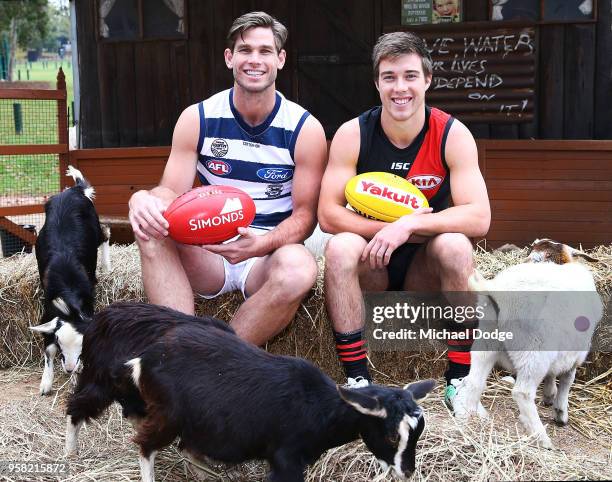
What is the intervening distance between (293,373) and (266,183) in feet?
5.12

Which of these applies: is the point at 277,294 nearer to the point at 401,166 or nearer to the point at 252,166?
the point at 252,166

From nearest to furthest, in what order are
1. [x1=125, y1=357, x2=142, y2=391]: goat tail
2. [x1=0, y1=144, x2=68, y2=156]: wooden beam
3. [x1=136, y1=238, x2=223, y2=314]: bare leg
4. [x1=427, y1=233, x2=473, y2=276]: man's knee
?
1. [x1=125, y1=357, x2=142, y2=391]: goat tail
2. [x1=427, y1=233, x2=473, y2=276]: man's knee
3. [x1=136, y1=238, x2=223, y2=314]: bare leg
4. [x1=0, y1=144, x2=68, y2=156]: wooden beam

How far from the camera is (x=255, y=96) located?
4.14 meters

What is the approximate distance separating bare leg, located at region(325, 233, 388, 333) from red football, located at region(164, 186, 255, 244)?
0.48 metres

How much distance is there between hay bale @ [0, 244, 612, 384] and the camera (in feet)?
14.8

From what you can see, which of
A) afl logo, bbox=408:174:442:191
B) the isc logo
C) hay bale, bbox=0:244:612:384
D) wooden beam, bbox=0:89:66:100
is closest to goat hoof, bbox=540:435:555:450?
hay bale, bbox=0:244:612:384

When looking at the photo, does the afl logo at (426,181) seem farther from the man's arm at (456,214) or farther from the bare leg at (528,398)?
the bare leg at (528,398)

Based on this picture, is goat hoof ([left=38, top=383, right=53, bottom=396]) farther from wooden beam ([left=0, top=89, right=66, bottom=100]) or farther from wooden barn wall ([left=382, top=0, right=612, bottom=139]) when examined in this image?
wooden barn wall ([left=382, top=0, right=612, bottom=139])

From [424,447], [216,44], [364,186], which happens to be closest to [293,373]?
[424,447]

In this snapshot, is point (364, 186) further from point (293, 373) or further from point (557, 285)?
point (293, 373)

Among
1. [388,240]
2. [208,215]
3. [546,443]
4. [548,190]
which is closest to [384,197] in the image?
[388,240]

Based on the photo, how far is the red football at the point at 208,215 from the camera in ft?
12.3

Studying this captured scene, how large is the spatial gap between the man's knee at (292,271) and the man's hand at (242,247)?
0.37ft

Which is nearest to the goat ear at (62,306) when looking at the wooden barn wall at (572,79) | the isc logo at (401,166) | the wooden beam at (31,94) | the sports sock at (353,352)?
the sports sock at (353,352)
